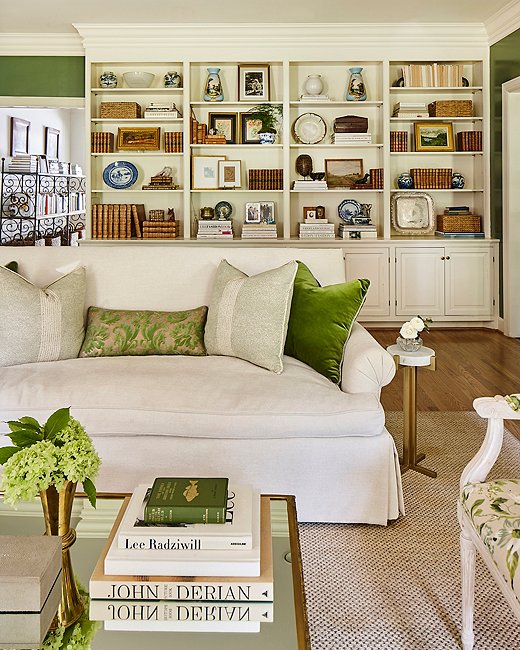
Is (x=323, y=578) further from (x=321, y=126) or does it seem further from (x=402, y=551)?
(x=321, y=126)

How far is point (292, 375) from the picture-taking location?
2783mm

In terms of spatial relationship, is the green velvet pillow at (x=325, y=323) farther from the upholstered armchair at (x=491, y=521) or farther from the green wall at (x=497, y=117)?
the green wall at (x=497, y=117)

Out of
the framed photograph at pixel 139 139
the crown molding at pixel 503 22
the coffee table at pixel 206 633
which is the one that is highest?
the crown molding at pixel 503 22

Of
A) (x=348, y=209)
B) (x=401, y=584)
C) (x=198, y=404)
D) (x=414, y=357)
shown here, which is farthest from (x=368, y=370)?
(x=348, y=209)

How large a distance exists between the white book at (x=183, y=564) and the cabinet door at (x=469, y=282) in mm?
5559

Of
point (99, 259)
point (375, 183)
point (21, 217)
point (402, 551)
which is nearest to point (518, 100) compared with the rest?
point (375, 183)

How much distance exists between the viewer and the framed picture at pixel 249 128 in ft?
→ 22.0

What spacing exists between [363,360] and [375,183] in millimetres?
4333

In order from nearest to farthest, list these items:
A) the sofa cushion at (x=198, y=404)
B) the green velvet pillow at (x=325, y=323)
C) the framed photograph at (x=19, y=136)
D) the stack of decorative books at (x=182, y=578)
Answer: the stack of decorative books at (x=182, y=578) → the sofa cushion at (x=198, y=404) → the green velvet pillow at (x=325, y=323) → the framed photograph at (x=19, y=136)

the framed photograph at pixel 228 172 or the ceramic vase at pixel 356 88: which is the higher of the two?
the ceramic vase at pixel 356 88

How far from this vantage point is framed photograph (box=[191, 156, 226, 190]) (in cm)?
674

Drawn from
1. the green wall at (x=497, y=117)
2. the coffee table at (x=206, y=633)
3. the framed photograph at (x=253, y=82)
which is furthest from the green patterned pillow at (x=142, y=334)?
the green wall at (x=497, y=117)

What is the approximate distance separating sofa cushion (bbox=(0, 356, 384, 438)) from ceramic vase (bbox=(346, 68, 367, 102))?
4.51 metres

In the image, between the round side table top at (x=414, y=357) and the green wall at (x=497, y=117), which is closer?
the round side table top at (x=414, y=357)
